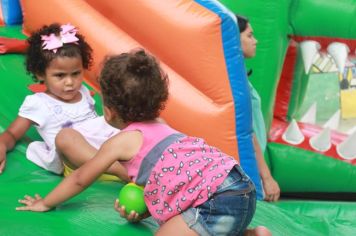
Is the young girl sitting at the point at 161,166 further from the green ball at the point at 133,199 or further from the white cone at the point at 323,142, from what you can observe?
the white cone at the point at 323,142

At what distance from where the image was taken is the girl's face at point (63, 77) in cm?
211

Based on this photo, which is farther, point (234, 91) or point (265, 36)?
point (265, 36)

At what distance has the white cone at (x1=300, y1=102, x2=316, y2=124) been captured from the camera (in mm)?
2895

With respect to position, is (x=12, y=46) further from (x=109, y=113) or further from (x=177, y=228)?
(x=177, y=228)

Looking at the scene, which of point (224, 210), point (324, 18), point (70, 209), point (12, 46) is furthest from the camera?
point (324, 18)

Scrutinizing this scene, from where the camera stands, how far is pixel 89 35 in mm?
2598

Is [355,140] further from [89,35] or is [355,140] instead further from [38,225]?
[38,225]

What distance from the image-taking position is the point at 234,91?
2197 millimetres

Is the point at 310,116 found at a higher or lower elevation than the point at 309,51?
lower

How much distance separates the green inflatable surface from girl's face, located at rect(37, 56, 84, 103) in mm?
184

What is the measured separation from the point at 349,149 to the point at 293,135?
23 cm

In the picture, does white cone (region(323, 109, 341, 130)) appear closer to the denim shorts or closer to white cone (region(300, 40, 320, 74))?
white cone (region(300, 40, 320, 74))

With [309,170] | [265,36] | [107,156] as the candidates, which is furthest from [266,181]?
[107,156]

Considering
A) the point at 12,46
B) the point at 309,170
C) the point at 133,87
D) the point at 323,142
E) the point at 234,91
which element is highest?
the point at 133,87
